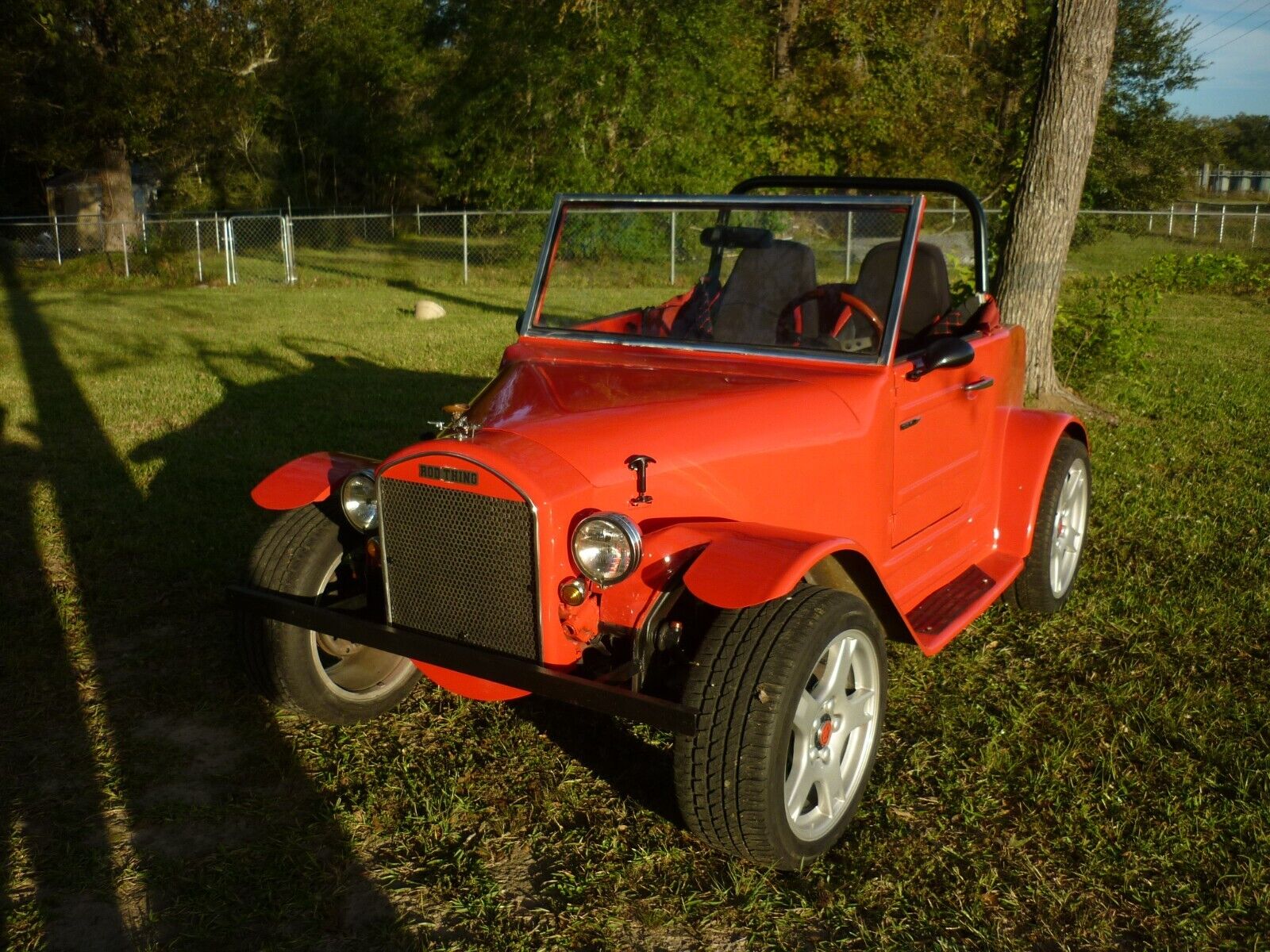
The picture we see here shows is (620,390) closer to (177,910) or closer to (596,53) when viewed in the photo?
(177,910)

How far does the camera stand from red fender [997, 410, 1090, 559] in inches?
186

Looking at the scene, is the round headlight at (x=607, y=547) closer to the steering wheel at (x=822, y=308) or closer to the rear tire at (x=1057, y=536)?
the steering wheel at (x=822, y=308)

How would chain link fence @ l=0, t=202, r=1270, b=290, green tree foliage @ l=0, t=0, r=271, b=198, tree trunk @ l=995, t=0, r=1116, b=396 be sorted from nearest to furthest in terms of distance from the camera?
tree trunk @ l=995, t=0, r=1116, b=396 → chain link fence @ l=0, t=202, r=1270, b=290 → green tree foliage @ l=0, t=0, r=271, b=198

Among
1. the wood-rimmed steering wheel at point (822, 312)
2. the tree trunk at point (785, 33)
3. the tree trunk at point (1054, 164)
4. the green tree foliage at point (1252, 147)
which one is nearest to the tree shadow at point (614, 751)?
the wood-rimmed steering wheel at point (822, 312)

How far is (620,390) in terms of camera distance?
12.0 ft

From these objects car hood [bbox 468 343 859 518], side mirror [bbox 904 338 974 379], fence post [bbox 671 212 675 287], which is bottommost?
car hood [bbox 468 343 859 518]

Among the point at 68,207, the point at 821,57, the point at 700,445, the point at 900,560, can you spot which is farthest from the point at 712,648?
the point at 68,207

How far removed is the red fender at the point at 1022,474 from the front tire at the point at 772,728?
178cm

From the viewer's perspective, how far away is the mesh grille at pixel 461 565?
3.04m

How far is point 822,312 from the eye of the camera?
402 centimetres

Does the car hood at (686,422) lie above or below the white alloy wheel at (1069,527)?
above

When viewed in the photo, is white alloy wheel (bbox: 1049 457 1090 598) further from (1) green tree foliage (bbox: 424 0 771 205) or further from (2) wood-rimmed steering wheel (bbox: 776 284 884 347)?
(1) green tree foliage (bbox: 424 0 771 205)

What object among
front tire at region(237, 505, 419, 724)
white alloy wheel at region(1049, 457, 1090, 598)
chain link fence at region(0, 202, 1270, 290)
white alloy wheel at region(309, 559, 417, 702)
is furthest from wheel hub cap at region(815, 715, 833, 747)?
chain link fence at region(0, 202, 1270, 290)

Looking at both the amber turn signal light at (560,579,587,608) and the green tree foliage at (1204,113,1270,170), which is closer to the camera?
the amber turn signal light at (560,579,587,608)
